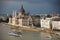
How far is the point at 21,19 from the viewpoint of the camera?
1.92 m

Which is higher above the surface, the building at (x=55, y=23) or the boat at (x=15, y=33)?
the building at (x=55, y=23)

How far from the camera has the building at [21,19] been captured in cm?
190

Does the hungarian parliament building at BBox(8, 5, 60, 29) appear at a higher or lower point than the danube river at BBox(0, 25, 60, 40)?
higher

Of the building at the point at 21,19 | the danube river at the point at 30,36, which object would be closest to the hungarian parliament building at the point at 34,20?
the building at the point at 21,19

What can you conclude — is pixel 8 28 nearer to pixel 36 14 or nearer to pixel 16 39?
pixel 16 39

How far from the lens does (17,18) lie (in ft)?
6.32

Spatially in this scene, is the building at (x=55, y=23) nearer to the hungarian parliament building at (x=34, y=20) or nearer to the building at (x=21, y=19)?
the hungarian parliament building at (x=34, y=20)

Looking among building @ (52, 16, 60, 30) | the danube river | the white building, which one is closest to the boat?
the danube river

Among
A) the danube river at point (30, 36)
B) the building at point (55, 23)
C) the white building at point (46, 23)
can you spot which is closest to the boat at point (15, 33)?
the danube river at point (30, 36)

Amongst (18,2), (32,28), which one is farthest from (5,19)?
(32,28)

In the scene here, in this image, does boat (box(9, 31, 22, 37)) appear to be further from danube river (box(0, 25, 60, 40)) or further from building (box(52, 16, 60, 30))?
building (box(52, 16, 60, 30))

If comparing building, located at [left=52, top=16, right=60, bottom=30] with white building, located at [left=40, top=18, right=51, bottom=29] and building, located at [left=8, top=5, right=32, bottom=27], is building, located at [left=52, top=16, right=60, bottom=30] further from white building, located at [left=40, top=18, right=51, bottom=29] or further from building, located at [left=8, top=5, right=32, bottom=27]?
building, located at [left=8, top=5, right=32, bottom=27]

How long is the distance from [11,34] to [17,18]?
284 millimetres

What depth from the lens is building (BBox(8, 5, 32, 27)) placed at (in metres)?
1.90
